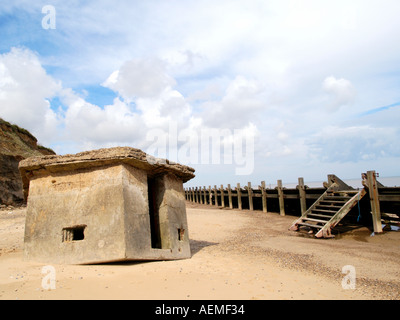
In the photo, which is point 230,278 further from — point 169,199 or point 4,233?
point 4,233

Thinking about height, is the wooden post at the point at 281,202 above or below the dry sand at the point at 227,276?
above

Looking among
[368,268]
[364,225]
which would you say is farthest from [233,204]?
[368,268]

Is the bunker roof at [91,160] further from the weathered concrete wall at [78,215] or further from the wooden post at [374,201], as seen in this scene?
the wooden post at [374,201]

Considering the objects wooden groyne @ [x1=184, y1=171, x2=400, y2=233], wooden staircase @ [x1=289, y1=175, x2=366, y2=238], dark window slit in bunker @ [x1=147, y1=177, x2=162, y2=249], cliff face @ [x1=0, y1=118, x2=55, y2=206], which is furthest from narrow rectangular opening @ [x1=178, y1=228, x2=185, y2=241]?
cliff face @ [x1=0, y1=118, x2=55, y2=206]

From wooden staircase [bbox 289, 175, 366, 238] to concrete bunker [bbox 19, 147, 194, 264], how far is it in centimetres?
605

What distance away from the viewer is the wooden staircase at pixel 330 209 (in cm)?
923

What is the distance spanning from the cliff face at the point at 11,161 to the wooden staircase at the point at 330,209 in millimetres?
13746

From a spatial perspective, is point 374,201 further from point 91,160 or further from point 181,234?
point 91,160

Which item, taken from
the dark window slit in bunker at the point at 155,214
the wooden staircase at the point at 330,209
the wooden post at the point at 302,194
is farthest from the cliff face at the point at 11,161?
the wooden post at the point at 302,194

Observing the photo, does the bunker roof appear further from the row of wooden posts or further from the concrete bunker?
the row of wooden posts

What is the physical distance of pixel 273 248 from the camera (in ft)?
23.3

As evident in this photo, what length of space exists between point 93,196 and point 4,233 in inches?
244

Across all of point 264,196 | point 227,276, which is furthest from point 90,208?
point 264,196

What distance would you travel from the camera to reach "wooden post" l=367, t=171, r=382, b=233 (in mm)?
9461
